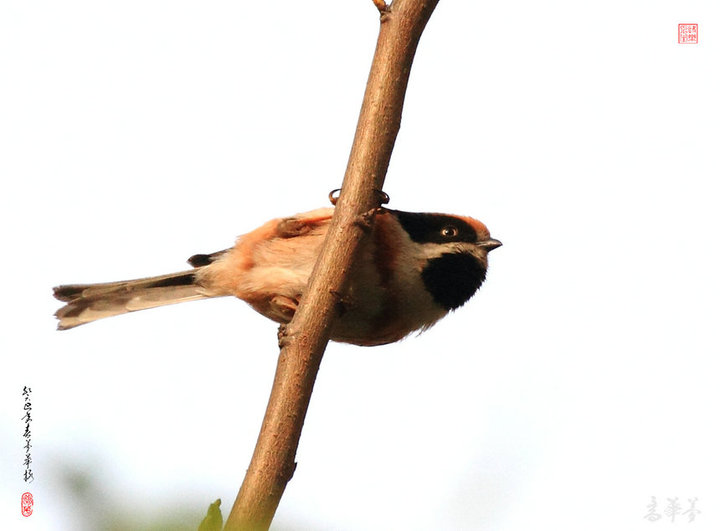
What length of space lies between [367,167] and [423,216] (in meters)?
1.98

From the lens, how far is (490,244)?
5.11m

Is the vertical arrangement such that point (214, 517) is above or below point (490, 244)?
below

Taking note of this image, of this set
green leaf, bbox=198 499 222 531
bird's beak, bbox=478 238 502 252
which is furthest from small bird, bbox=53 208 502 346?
green leaf, bbox=198 499 222 531

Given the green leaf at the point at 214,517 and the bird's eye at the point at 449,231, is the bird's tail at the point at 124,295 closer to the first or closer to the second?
the bird's eye at the point at 449,231

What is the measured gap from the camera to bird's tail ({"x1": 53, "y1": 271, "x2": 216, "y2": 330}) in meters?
5.42

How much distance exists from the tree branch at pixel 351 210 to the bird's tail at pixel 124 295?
255 centimetres

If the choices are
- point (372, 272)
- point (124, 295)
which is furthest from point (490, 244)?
point (124, 295)

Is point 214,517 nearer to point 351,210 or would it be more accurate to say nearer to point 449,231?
point 351,210

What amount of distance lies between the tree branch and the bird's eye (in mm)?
1969

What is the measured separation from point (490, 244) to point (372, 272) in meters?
0.98

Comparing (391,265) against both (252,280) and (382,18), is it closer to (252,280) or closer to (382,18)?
(252,280)

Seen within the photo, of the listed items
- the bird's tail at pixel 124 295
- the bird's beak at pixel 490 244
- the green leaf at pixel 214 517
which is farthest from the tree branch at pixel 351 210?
the bird's tail at pixel 124 295

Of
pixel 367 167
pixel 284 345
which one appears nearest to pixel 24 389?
pixel 284 345

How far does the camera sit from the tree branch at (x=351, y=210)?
9.33ft
